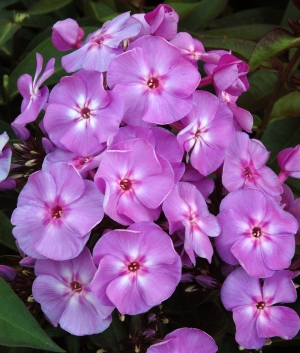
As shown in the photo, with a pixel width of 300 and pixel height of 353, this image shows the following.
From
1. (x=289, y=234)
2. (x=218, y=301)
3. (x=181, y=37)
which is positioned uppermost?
(x=181, y=37)

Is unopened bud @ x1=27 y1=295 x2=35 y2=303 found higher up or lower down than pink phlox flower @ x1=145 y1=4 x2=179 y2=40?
lower down

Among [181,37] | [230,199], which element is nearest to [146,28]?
[181,37]

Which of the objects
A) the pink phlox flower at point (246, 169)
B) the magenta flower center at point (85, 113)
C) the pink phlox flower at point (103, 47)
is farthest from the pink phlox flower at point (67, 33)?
the pink phlox flower at point (246, 169)

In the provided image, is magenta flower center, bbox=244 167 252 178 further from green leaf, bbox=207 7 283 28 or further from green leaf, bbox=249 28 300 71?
green leaf, bbox=207 7 283 28

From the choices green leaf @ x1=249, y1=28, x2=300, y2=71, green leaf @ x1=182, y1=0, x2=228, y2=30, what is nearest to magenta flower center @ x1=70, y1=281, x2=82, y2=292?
green leaf @ x1=249, y1=28, x2=300, y2=71

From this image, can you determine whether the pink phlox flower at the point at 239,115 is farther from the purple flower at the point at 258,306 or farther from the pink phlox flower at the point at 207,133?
the purple flower at the point at 258,306

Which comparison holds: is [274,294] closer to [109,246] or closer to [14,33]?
[109,246]
